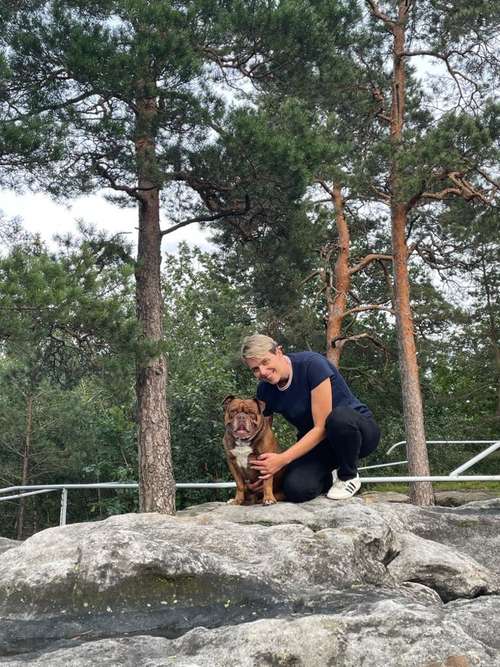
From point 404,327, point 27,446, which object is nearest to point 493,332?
point 404,327

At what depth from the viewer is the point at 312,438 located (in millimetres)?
3748

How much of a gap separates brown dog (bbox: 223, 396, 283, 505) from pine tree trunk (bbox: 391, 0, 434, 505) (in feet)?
34.0

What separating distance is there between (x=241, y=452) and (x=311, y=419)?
0.47 metres

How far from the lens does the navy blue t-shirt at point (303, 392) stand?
12.8 feet

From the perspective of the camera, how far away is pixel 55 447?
70.7 ft

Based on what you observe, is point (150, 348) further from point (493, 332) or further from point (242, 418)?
point (493, 332)

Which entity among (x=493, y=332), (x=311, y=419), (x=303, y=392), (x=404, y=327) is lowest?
(x=311, y=419)

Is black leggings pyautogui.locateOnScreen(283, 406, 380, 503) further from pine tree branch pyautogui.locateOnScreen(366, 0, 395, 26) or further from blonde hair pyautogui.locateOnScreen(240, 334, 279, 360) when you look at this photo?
pine tree branch pyautogui.locateOnScreen(366, 0, 395, 26)

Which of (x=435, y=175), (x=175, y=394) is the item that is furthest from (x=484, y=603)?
(x=175, y=394)

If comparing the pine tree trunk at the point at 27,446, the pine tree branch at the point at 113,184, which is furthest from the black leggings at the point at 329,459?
the pine tree trunk at the point at 27,446

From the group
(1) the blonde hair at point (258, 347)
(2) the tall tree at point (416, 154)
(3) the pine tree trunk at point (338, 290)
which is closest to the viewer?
(1) the blonde hair at point (258, 347)

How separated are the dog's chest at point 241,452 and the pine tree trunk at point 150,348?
4.95 metres

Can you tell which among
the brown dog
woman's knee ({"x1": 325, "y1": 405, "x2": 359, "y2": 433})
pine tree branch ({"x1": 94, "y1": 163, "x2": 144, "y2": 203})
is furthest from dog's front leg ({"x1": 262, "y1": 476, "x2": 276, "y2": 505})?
pine tree branch ({"x1": 94, "y1": 163, "x2": 144, "y2": 203})

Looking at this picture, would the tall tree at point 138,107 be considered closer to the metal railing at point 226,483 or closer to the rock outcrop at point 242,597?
the metal railing at point 226,483
